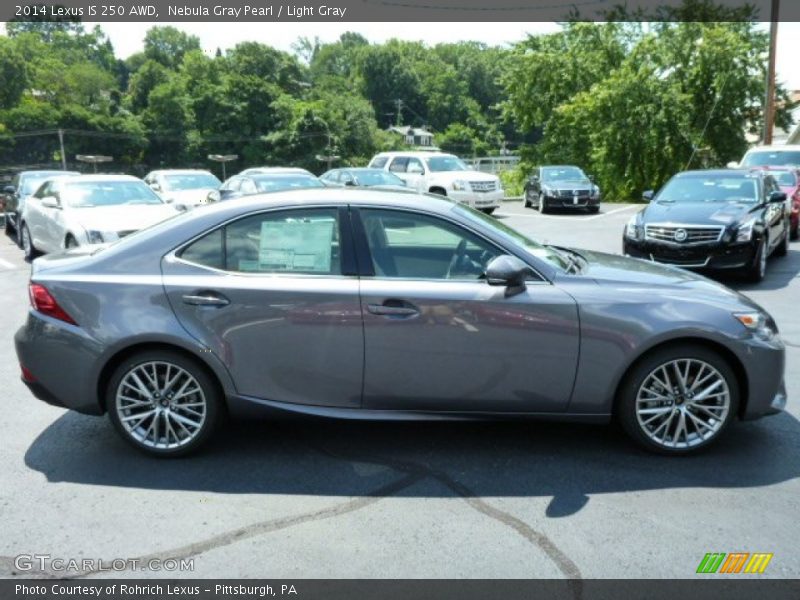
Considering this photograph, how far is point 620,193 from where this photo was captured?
33.9 meters

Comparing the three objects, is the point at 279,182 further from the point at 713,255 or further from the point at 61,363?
the point at 61,363

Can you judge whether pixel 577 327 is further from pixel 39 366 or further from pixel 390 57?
pixel 390 57

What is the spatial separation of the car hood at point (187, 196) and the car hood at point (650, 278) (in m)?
14.1

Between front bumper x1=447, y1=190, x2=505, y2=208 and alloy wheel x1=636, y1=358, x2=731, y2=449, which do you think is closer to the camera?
alloy wheel x1=636, y1=358, x2=731, y2=449

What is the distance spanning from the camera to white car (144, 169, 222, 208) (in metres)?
18.0

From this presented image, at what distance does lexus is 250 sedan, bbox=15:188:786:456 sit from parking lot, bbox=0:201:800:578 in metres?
0.30

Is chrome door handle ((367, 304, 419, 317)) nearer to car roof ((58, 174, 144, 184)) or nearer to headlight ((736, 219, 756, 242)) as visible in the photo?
headlight ((736, 219, 756, 242))

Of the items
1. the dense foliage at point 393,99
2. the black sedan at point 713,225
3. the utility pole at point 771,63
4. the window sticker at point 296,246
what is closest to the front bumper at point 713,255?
the black sedan at point 713,225

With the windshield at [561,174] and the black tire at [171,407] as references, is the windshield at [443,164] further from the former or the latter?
the black tire at [171,407]

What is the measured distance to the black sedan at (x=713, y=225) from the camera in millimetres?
10164

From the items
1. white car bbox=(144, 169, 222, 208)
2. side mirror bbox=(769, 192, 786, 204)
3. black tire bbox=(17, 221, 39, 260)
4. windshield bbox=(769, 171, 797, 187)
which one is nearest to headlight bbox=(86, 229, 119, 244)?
black tire bbox=(17, 221, 39, 260)
